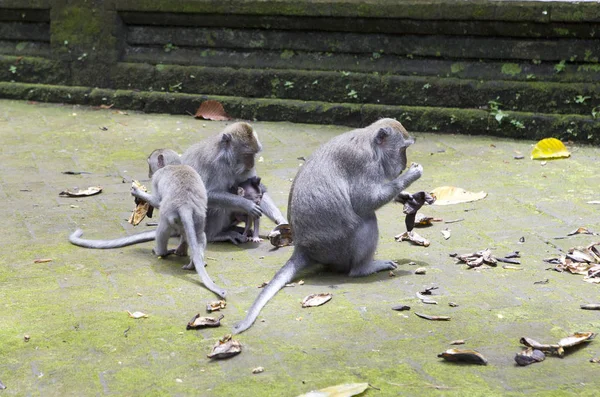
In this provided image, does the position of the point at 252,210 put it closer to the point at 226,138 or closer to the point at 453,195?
the point at 226,138

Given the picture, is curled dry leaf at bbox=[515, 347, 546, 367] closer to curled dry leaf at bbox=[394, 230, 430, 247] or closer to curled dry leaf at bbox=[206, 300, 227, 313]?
curled dry leaf at bbox=[206, 300, 227, 313]

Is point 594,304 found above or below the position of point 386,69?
below

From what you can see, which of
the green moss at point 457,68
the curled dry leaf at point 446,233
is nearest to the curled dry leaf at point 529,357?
the curled dry leaf at point 446,233

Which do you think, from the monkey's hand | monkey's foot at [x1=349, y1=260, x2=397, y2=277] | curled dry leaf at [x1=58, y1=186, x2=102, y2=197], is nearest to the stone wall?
curled dry leaf at [x1=58, y1=186, x2=102, y2=197]

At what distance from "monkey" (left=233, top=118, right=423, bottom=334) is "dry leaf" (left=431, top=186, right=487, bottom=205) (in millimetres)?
1399

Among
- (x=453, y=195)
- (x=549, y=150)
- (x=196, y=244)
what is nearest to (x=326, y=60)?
(x=549, y=150)

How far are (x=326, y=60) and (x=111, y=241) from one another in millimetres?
4168

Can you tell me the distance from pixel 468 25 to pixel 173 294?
490cm

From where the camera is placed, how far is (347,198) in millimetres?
5688

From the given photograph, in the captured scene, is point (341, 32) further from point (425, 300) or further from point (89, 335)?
point (89, 335)

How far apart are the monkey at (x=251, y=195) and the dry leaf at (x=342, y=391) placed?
2.54 meters

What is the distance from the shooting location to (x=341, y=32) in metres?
9.59

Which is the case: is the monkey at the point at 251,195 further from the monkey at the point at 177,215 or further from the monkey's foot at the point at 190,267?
the monkey's foot at the point at 190,267

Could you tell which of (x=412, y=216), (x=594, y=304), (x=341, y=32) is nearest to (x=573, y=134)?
(x=341, y=32)
